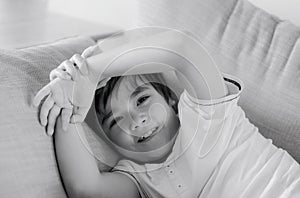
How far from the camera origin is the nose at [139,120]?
1.02 metres

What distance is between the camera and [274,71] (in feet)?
4.25

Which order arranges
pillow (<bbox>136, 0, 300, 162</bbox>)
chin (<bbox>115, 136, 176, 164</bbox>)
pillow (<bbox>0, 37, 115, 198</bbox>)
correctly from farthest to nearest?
pillow (<bbox>136, 0, 300, 162</bbox>) → chin (<bbox>115, 136, 176, 164</bbox>) → pillow (<bbox>0, 37, 115, 198</bbox>)

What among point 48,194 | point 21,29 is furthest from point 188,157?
point 21,29

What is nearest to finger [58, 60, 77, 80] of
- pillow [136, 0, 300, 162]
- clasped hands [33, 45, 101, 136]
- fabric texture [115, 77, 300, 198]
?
clasped hands [33, 45, 101, 136]

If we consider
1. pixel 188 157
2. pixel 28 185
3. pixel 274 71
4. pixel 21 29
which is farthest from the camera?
pixel 21 29

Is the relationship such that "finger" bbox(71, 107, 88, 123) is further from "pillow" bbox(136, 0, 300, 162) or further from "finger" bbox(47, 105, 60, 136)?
"pillow" bbox(136, 0, 300, 162)

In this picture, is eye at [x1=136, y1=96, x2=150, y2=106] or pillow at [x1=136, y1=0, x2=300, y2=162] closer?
eye at [x1=136, y1=96, x2=150, y2=106]

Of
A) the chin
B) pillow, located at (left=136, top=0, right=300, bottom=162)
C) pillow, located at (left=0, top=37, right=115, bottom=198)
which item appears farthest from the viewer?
pillow, located at (left=136, top=0, right=300, bottom=162)

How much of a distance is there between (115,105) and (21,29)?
1.41 m

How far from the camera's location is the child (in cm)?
106

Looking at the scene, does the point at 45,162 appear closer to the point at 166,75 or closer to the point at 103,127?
the point at 103,127

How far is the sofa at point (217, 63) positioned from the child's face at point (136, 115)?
7cm

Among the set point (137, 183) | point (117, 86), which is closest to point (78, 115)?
point (117, 86)

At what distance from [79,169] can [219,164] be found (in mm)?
294
